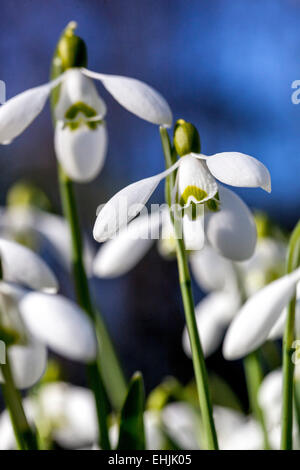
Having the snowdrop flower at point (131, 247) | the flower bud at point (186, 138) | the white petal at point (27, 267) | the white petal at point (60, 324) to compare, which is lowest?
the white petal at point (60, 324)

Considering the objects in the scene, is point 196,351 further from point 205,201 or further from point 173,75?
point 173,75

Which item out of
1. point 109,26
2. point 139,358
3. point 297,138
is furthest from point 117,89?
point 139,358

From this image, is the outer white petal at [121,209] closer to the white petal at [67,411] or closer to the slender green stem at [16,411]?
the slender green stem at [16,411]

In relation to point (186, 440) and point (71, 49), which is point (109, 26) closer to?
point (71, 49)

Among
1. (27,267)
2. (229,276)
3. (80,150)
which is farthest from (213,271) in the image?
(27,267)

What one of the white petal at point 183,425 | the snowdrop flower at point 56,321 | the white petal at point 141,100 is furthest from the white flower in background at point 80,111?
the white petal at point 183,425

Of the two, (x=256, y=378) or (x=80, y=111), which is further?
(x=256, y=378)
